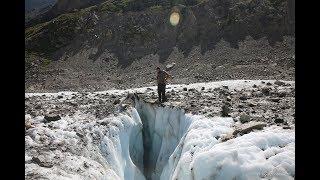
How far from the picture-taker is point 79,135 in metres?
13.9

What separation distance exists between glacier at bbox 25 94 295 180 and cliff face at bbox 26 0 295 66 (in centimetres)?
4416

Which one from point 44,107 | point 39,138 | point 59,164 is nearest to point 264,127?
point 59,164

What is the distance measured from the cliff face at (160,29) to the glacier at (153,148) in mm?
44157

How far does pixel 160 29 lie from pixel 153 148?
53.5 m

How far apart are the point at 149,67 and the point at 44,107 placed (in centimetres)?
4064

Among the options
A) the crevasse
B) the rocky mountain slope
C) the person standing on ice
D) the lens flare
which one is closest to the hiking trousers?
the person standing on ice

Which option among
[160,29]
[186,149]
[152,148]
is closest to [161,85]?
[152,148]

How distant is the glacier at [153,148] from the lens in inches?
329

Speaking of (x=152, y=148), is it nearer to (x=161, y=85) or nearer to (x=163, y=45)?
(x=161, y=85)

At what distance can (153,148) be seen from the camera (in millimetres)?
17203

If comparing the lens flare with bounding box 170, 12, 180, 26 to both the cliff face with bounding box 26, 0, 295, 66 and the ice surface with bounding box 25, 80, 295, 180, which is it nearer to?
the cliff face with bounding box 26, 0, 295, 66

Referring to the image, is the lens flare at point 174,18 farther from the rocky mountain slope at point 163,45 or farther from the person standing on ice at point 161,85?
the person standing on ice at point 161,85

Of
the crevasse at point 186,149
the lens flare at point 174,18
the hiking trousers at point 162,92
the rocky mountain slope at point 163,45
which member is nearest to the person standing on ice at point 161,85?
the hiking trousers at point 162,92

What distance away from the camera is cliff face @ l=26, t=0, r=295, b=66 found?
61.0 metres
